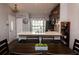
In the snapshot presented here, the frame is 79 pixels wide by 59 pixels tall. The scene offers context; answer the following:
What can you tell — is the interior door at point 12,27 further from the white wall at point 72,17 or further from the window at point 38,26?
the white wall at point 72,17

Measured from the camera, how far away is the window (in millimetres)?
1552

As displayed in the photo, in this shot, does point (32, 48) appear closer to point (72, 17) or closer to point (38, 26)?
point (38, 26)

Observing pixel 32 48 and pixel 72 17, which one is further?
pixel 32 48

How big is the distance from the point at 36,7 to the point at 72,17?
48 centimetres

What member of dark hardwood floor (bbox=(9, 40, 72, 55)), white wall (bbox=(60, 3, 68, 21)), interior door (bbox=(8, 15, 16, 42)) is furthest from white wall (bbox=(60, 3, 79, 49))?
interior door (bbox=(8, 15, 16, 42))

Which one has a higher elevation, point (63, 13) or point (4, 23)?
A: point (63, 13)

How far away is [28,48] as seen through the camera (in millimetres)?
1631

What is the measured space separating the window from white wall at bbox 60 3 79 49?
266 mm

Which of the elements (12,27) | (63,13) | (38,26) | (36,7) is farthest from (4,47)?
(63,13)

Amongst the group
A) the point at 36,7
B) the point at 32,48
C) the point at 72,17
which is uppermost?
the point at 36,7

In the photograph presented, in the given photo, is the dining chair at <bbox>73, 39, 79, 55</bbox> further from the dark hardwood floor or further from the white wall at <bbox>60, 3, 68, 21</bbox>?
the white wall at <bbox>60, 3, 68, 21</bbox>

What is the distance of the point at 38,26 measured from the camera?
155 centimetres

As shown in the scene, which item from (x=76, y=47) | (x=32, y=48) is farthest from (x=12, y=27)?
(x=76, y=47)

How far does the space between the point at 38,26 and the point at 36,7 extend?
0.82ft
